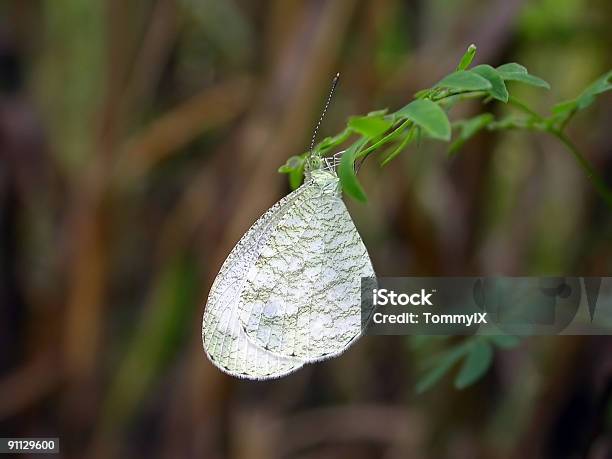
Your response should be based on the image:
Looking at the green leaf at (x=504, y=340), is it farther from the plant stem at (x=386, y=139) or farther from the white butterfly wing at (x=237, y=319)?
the plant stem at (x=386, y=139)

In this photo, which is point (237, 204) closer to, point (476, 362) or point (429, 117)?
point (476, 362)

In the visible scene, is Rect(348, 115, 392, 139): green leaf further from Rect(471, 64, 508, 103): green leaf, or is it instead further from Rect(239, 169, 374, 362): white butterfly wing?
Rect(239, 169, 374, 362): white butterfly wing

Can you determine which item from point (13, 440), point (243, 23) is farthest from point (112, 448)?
point (243, 23)

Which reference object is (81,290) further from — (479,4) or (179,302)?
(479,4)

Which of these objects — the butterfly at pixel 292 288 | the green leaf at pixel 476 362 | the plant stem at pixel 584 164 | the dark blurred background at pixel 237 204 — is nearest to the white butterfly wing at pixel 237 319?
the butterfly at pixel 292 288

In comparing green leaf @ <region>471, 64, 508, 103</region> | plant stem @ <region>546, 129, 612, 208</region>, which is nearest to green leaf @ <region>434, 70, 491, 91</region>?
green leaf @ <region>471, 64, 508, 103</region>

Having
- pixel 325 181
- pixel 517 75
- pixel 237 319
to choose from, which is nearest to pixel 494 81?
pixel 517 75
